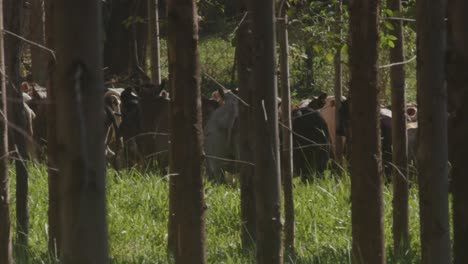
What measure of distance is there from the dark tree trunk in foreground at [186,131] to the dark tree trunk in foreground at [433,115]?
1.23 meters

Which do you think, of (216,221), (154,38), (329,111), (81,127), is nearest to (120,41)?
(329,111)

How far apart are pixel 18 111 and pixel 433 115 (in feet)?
12.8

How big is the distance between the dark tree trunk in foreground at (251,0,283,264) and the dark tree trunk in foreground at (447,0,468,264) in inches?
33.5

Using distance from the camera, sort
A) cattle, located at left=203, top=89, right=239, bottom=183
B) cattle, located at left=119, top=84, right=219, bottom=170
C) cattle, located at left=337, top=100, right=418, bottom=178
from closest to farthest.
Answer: cattle, located at left=337, top=100, right=418, bottom=178, cattle, located at left=203, top=89, right=239, bottom=183, cattle, located at left=119, top=84, right=219, bottom=170

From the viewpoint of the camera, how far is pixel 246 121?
28.2ft

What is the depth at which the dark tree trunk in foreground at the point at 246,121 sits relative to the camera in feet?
25.9

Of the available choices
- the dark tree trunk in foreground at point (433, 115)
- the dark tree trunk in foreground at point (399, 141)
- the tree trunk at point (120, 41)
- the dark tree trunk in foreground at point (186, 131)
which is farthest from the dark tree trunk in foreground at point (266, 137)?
the tree trunk at point (120, 41)

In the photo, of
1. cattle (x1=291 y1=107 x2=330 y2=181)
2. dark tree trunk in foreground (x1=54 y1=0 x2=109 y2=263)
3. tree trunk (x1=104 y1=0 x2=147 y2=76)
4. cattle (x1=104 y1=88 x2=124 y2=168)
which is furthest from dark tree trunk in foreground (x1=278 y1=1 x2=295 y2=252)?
tree trunk (x1=104 y1=0 x2=147 y2=76)

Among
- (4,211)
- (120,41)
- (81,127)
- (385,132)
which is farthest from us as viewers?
(120,41)

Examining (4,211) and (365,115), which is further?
(4,211)

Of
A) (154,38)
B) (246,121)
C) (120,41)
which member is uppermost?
(120,41)

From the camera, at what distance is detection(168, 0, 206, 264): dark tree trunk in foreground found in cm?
591

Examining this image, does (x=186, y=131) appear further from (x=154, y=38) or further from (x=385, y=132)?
(x=385, y=132)

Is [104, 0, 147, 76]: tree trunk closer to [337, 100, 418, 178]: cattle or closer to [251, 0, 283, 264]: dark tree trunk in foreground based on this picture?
[337, 100, 418, 178]: cattle
